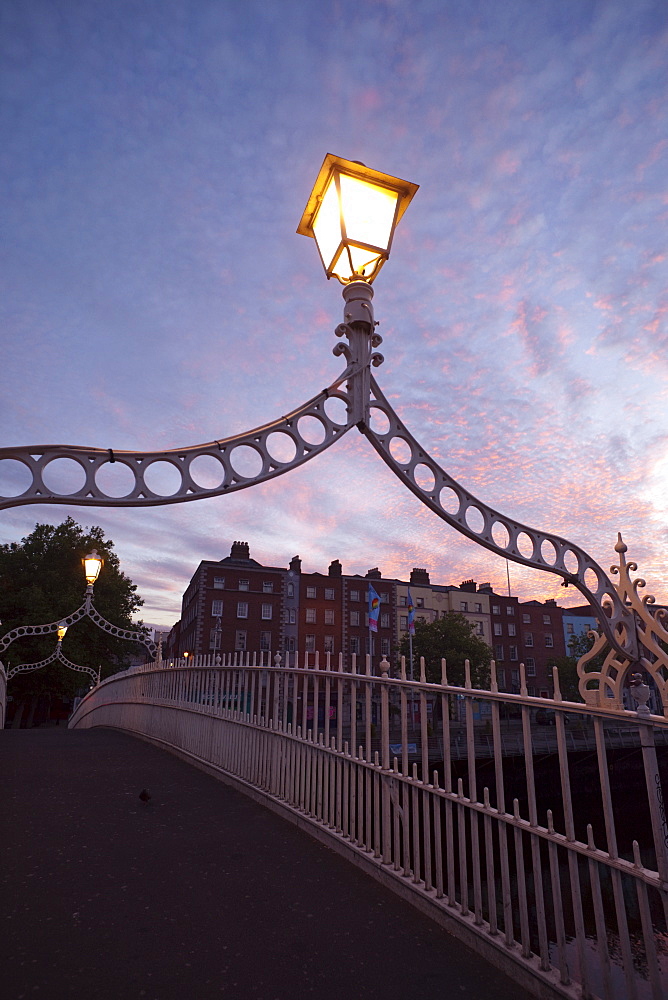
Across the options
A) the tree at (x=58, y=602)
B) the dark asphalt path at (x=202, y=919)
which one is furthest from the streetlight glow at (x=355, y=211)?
the tree at (x=58, y=602)

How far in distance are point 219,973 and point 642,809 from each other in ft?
133

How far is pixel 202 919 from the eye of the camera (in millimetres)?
3645

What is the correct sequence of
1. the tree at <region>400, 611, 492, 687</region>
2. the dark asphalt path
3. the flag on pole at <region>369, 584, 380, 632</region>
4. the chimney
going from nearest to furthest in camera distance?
the dark asphalt path, the flag on pole at <region>369, 584, 380, 632</region>, the tree at <region>400, 611, 492, 687</region>, the chimney

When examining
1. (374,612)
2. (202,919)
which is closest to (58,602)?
(374,612)

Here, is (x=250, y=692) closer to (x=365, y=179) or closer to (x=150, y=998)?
(x=150, y=998)

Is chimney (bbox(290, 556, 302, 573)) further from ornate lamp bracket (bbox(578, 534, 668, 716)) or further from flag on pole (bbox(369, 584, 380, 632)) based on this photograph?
ornate lamp bracket (bbox(578, 534, 668, 716))

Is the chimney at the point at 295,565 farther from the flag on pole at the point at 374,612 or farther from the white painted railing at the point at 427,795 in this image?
the white painted railing at the point at 427,795

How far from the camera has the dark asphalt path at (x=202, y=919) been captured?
9.82ft

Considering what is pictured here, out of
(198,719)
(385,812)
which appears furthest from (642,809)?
(385,812)

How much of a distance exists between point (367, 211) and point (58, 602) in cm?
3943

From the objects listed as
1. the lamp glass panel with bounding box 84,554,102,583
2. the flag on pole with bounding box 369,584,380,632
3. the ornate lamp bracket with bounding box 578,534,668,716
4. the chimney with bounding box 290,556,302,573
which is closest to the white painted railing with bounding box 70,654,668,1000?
the ornate lamp bracket with bounding box 578,534,668,716

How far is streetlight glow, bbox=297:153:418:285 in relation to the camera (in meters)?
3.89

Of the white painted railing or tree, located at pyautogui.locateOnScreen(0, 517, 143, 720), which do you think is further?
tree, located at pyautogui.locateOnScreen(0, 517, 143, 720)

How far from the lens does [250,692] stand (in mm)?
7875
